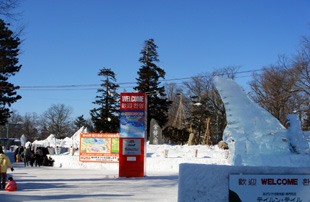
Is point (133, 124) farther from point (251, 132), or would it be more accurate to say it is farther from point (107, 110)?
point (107, 110)

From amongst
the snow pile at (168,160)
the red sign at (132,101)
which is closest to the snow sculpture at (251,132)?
the red sign at (132,101)

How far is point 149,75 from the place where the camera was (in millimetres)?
44281

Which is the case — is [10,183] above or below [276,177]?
below

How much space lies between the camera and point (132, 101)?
15.8 meters

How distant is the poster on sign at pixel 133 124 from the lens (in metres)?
15.5

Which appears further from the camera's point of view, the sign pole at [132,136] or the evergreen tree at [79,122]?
the evergreen tree at [79,122]

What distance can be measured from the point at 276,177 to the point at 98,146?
19.2 m

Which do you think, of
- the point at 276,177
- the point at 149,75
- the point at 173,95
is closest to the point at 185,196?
the point at 276,177

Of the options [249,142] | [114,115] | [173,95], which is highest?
[173,95]

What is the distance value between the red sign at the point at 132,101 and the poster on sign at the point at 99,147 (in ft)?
26.0

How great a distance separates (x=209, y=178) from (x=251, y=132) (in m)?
2.57

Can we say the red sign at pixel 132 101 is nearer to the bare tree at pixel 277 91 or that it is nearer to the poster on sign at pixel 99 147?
the poster on sign at pixel 99 147

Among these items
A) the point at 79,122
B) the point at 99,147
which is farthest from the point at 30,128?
the point at 99,147

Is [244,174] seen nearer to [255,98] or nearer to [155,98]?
[255,98]
